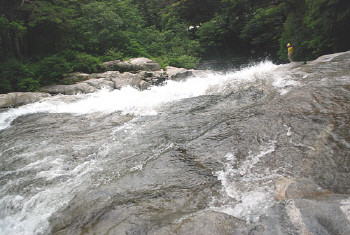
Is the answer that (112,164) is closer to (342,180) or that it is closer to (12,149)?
(12,149)

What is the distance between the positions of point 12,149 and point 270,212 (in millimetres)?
5870

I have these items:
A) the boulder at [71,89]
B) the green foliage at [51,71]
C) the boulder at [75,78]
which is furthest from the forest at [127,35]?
the boulder at [71,89]

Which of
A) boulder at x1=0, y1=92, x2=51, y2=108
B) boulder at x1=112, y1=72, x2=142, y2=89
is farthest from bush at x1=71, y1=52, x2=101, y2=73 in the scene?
boulder at x1=0, y1=92, x2=51, y2=108

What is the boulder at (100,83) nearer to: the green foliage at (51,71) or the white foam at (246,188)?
the green foliage at (51,71)

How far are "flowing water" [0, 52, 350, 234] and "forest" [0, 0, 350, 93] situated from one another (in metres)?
5.15

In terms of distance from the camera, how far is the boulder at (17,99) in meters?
8.74

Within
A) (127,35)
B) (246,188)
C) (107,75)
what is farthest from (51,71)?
(246,188)

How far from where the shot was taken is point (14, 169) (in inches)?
175

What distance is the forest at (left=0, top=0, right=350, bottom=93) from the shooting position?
11.3m

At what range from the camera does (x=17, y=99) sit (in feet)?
29.6

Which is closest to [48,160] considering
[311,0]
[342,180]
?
[342,180]

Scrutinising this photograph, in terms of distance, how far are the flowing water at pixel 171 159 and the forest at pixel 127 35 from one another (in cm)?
515

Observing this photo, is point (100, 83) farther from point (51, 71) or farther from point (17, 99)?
point (17, 99)

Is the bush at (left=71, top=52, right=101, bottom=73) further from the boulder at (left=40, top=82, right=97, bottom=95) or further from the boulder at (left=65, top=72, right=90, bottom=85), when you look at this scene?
the boulder at (left=40, top=82, right=97, bottom=95)
